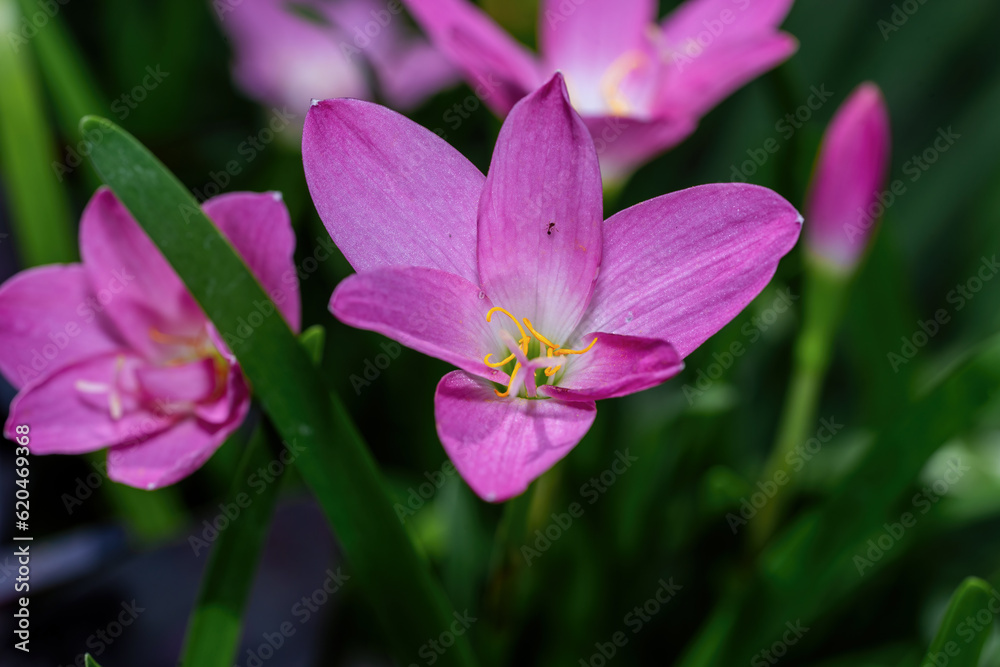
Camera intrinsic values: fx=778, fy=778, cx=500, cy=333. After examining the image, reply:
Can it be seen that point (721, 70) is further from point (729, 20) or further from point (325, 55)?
point (325, 55)

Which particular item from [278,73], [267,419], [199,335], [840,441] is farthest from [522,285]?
[278,73]

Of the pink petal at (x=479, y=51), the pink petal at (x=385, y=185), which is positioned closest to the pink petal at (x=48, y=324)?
the pink petal at (x=385, y=185)

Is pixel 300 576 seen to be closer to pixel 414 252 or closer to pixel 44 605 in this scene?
pixel 44 605

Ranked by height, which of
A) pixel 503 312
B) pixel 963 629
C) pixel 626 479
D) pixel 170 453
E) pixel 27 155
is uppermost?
pixel 27 155

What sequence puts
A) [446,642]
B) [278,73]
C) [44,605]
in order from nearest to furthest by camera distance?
[446,642], [44,605], [278,73]

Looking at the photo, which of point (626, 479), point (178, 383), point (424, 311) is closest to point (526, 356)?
point (424, 311)

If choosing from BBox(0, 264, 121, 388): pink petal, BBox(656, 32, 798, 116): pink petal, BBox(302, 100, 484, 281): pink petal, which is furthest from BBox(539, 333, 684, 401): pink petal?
BBox(0, 264, 121, 388): pink petal

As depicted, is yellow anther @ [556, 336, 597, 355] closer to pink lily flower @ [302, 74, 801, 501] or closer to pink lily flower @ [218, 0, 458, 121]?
pink lily flower @ [302, 74, 801, 501]
